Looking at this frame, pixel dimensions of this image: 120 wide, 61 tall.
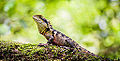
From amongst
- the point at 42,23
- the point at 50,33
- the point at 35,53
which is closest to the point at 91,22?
the point at 50,33

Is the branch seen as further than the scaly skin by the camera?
No

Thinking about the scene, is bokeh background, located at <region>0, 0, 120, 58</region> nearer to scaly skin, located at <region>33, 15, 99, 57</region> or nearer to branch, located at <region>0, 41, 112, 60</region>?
scaly skin, located at <region>33, 15, 99, 57</region>

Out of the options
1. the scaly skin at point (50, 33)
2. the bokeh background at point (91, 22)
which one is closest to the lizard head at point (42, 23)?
the scaly skin at point (50, 33)

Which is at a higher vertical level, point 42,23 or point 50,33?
point 42,23

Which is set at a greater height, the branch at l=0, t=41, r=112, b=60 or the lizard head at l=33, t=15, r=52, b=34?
the lizard head at l=33, t=15, r=52, b=34

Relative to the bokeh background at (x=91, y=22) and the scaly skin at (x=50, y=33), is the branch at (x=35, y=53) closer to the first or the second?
the scaly skin at (x=50, y=33)

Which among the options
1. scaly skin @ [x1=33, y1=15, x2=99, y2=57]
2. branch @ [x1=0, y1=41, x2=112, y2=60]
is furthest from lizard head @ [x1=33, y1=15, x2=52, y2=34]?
branch @ [x1=0, y1=41, x2=112, y2=60]

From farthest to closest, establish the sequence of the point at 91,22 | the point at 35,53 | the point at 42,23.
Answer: the point at 91,22 → the point at 42,23 → the point at 35,53

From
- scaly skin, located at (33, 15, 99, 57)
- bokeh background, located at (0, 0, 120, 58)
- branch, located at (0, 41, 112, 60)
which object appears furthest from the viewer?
bokeh background, located at (0, 0, 120, 58)

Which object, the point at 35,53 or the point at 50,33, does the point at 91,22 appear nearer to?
the point at 50,33
